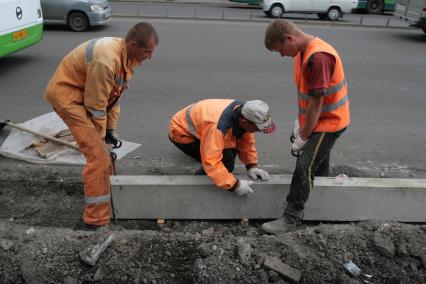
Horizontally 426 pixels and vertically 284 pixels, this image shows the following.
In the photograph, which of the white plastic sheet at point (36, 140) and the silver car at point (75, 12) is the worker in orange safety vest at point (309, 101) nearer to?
the white plastic sheet at point (36, 140)

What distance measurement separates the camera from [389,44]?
12086mm

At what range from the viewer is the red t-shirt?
3043mm

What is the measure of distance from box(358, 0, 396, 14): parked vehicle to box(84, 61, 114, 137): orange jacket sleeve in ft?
63.1

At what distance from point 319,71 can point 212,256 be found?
4.80 ft

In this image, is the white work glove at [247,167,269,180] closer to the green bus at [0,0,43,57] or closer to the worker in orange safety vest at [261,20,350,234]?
the worker in orange safety vest at [261,20,350,234]

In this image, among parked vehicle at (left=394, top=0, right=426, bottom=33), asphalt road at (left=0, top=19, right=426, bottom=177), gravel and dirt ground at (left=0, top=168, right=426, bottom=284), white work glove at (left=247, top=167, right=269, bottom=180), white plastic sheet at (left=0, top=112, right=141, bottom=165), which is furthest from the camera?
parked vehicle at (left=394, top=0, right=426, bottom=33)

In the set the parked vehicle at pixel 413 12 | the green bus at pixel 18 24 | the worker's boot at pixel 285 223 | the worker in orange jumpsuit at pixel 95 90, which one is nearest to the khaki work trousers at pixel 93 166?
the worker in orange jumpsuit at pixel 95 90

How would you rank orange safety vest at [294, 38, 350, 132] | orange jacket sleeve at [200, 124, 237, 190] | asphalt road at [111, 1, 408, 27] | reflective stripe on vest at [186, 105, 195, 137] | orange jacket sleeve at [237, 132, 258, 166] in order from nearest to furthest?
orange safety vest at [294, 38, 350, 132]
orange jacket sleeve at [200, 124, 237, 190]
orange jacket sleeve at [237, 132, 258, 166]
reflective stripe on vest at [186, 105, 195, 137]
asphalt road at [111, 1, 408, 27]

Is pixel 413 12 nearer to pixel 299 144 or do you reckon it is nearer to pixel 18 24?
pixel 18 24

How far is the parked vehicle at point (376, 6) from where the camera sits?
2018 cm

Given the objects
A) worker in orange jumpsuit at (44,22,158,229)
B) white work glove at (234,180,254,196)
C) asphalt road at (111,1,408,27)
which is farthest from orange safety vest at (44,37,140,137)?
asphalt road at (111,1,408,27)

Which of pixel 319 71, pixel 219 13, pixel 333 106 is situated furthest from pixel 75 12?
pixel 319 71

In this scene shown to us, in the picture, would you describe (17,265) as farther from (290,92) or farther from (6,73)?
(6,73)

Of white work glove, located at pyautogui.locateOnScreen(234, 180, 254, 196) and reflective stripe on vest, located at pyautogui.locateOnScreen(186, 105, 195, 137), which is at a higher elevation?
reflective stripe on vest, located at pyautogui.locateOnScreen(186, 105, 195, 137)
